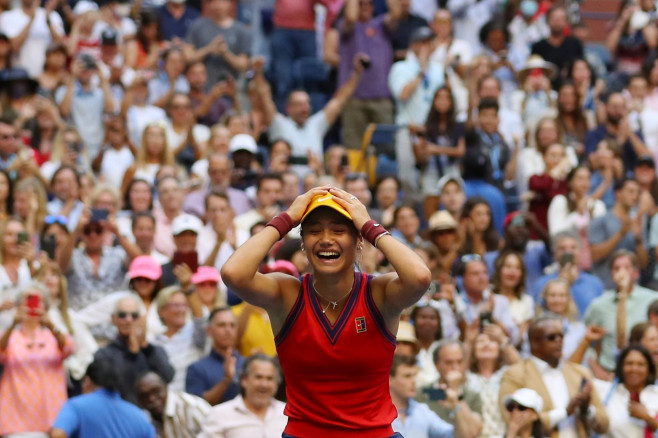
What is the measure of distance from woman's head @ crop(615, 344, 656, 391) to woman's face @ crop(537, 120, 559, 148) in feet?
15.3

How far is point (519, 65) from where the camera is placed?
1723cm

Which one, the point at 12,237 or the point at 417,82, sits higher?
the point at 417,82

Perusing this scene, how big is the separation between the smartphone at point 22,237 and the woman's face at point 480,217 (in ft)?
13.2

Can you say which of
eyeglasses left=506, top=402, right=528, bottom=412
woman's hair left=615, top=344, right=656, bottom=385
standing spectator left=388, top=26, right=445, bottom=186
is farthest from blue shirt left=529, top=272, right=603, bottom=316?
standing spectator left=388, top=26, right=445, bottom=186

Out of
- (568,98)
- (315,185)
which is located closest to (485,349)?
(315,185)

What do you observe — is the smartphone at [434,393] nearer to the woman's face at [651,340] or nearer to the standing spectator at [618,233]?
the woman's face at [651,340]

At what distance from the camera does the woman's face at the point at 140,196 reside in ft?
40.4

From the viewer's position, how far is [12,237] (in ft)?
35.9

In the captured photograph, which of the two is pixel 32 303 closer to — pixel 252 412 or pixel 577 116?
pixel 252 412

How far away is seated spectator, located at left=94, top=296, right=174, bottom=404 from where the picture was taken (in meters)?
9.62

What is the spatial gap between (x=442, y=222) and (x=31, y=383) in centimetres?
415

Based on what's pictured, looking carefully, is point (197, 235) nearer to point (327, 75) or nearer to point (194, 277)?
point (194, 277)

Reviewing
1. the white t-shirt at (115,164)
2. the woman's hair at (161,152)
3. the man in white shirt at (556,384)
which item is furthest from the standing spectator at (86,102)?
the man in white shirt at (556,384)

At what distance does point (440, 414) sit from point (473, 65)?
6.81 m
